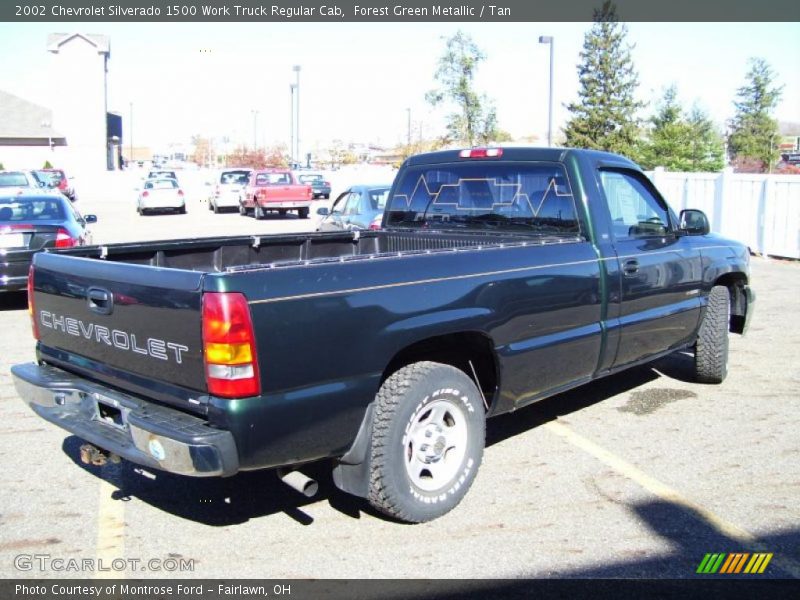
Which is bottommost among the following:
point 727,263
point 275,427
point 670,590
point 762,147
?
point 670,590

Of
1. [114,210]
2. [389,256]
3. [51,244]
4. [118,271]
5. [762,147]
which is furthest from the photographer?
[762,147]

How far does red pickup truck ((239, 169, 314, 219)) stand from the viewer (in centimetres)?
2775

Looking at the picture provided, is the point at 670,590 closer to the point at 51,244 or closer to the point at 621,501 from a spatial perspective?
the point at 621,501

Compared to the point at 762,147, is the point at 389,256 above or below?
below

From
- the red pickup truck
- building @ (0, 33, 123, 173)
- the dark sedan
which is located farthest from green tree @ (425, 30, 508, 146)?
building @ (0, 33, 123, 173)

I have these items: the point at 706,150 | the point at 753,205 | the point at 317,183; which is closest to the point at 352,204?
the point at 753,205

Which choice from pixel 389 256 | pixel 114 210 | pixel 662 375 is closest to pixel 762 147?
pixel 114 210

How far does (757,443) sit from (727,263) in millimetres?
1770

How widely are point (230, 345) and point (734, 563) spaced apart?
2.58 m

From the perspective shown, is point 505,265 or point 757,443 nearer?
point 505,265

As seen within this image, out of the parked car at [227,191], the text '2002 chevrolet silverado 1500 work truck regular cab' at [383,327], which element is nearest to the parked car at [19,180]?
the parked car at [227,191]

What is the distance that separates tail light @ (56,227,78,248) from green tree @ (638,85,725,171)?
107 feet

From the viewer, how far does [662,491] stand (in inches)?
182

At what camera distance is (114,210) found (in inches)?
1358
